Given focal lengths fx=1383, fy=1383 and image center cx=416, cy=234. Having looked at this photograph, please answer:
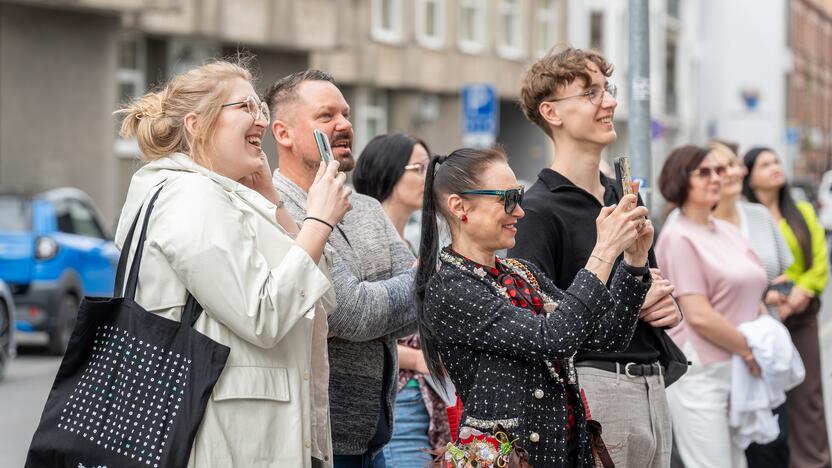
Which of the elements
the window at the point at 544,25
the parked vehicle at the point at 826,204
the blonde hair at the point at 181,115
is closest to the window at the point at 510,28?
the window at the point at 544,25

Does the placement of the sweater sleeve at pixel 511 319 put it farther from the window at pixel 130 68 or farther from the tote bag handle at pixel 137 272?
the window at pixel 130 68

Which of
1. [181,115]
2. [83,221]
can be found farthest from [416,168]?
[83,221]

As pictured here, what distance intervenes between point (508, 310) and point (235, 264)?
2.50ft

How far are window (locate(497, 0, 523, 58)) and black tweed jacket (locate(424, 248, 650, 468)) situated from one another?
114ft

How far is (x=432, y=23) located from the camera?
1383 inches

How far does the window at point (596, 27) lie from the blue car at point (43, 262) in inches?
1333

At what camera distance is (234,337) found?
3.51 m

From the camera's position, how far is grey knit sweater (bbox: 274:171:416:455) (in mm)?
4203

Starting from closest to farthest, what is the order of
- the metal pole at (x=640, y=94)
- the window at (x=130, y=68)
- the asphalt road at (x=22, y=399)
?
the metal pole at (x=640, y=94) < the asphalt road at (x=22, y=399) < the window at (x=130, y=68)

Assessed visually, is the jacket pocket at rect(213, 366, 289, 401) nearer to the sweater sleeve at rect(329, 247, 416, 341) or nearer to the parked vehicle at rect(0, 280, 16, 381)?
the sweater sleeve at rect(329, 247, 416, 341)

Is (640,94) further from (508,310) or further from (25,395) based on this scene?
(25,395)

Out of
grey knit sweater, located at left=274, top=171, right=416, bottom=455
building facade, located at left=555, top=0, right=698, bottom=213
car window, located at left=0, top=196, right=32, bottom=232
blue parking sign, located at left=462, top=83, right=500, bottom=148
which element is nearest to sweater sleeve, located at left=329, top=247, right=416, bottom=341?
grey knit sweater, located at left=274, top=171, right=416, bottom=455

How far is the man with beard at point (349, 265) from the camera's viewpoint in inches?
172

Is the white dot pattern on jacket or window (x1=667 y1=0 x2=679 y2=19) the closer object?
the white dot pattern on jacket
